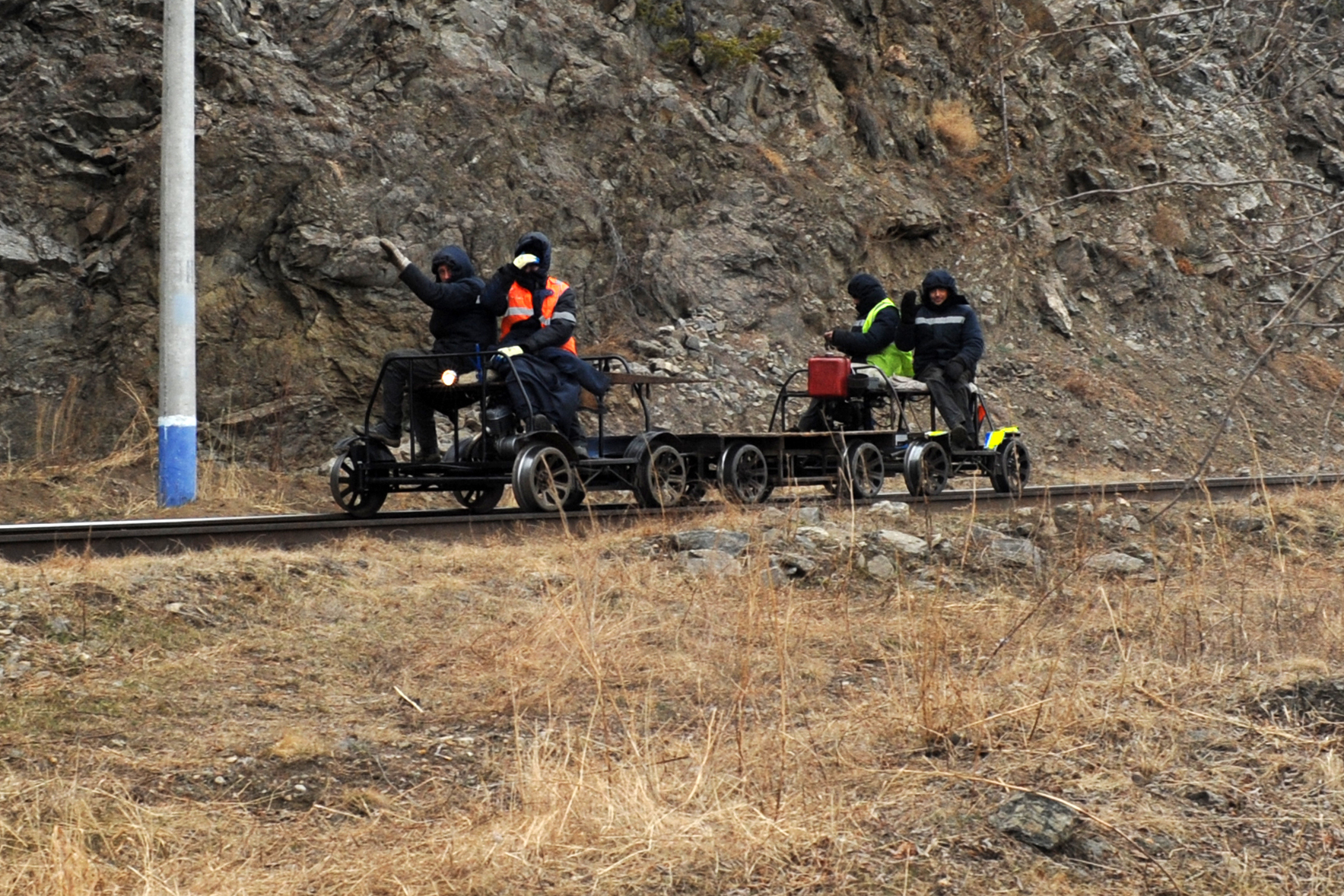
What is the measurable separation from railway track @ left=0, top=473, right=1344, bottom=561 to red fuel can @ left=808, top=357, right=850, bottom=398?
1331mm

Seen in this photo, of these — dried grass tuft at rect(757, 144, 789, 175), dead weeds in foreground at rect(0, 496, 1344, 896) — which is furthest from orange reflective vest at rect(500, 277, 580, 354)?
dried grass tuft at rect(757, 144, 789, 175)

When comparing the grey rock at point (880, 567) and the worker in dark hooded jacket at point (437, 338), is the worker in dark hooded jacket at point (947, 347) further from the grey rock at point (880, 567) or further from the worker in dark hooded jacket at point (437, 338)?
the grey rock at point (880, 567)

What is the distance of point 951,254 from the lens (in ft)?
80.6

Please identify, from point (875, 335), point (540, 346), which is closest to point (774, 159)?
point (875, 335)

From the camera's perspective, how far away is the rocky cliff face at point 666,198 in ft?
56.3

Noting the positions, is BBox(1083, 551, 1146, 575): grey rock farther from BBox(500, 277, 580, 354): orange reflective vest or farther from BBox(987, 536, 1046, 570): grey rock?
BBox(500, 277, 580, 354): orange reflective vest

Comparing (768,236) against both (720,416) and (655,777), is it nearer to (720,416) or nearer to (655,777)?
(720,416)

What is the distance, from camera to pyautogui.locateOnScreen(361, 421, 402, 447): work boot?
460 inches

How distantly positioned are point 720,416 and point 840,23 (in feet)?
29.9

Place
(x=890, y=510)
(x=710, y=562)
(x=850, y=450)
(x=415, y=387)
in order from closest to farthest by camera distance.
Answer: (x=710, y=562) < (x=890, y=510) < (x=415, y=387) < (x=850, y=450)

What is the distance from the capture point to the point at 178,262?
13773 millimetres

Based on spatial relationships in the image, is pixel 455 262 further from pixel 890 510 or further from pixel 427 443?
pixel 890 510

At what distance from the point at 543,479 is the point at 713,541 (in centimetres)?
280

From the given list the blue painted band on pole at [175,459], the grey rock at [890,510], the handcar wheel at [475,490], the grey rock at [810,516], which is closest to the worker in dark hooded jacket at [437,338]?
the handcar wheel at [475,490]
